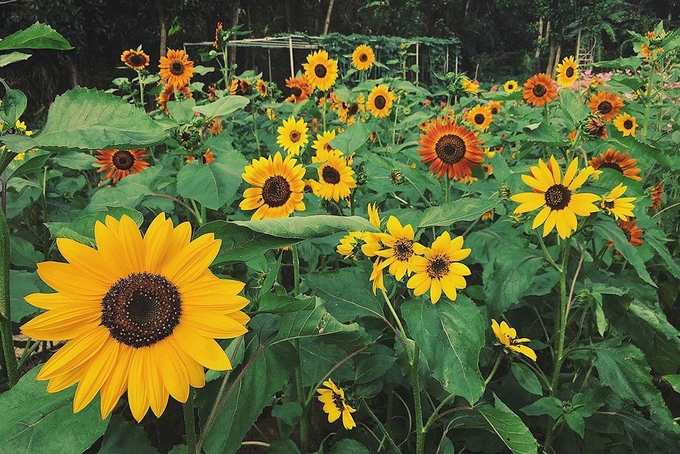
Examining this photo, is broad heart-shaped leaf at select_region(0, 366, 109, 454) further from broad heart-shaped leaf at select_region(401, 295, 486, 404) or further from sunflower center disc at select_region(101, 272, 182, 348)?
broad heart-shaped leaf at select_region(401, 295, 486, 404)

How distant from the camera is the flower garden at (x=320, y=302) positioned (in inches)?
21.7

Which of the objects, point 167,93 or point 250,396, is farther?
point 167,93

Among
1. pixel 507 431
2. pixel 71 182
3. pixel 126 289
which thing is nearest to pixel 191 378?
pixel 126 289

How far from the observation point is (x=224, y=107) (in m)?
1.16

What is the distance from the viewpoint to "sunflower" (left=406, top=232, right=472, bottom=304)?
882 millimetres

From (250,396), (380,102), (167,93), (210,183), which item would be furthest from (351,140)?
(167,93)

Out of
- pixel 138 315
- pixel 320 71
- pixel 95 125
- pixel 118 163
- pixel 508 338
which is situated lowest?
pixel 508 338

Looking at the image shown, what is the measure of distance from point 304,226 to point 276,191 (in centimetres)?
58

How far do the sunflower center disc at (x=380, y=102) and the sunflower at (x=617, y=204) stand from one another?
168 centimetres

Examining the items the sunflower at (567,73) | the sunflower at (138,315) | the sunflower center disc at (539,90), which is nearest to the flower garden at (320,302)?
the sunflower at (138,315)

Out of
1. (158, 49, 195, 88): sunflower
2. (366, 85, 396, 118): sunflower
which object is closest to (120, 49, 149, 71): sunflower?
(158, 49, 195, 88): sunflower

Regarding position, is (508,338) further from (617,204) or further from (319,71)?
(319,71)

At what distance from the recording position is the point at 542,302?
147 centimetres

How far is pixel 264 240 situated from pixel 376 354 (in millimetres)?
594
